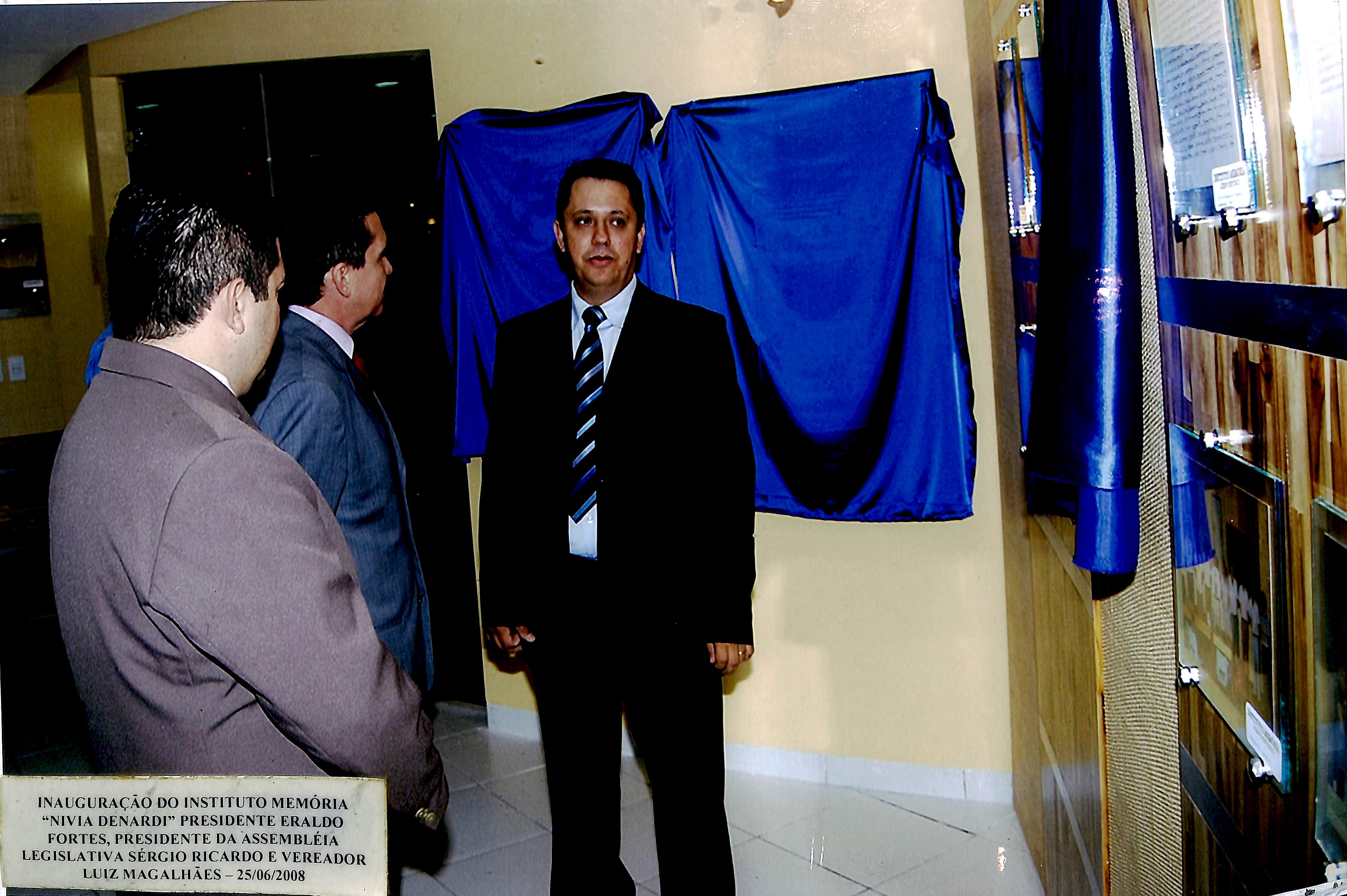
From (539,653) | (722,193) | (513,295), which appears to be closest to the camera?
(539,653)

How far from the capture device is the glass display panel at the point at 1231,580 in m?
0.94

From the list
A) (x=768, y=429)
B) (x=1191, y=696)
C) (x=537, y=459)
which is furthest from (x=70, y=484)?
(x=768, y=429)

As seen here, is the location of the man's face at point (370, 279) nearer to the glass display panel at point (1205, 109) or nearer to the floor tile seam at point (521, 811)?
the floor tile seam at point (521, 811)

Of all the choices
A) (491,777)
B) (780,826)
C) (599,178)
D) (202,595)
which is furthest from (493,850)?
(202,595)

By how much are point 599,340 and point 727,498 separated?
39 cm

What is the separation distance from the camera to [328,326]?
1889 millimetres

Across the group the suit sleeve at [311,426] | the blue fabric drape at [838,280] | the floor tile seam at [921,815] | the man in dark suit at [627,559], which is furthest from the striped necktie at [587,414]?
the floor tile seam at [921,815]

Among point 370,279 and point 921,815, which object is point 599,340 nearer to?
point 370,279

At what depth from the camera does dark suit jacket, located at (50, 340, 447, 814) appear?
3.14 feet

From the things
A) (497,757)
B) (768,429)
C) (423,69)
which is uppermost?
(423,69)

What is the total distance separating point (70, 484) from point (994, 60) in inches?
68.4

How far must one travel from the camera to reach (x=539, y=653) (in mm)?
1935

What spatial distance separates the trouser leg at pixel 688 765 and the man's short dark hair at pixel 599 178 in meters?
0.86

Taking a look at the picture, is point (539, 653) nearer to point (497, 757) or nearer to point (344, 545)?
point (344, 545)
